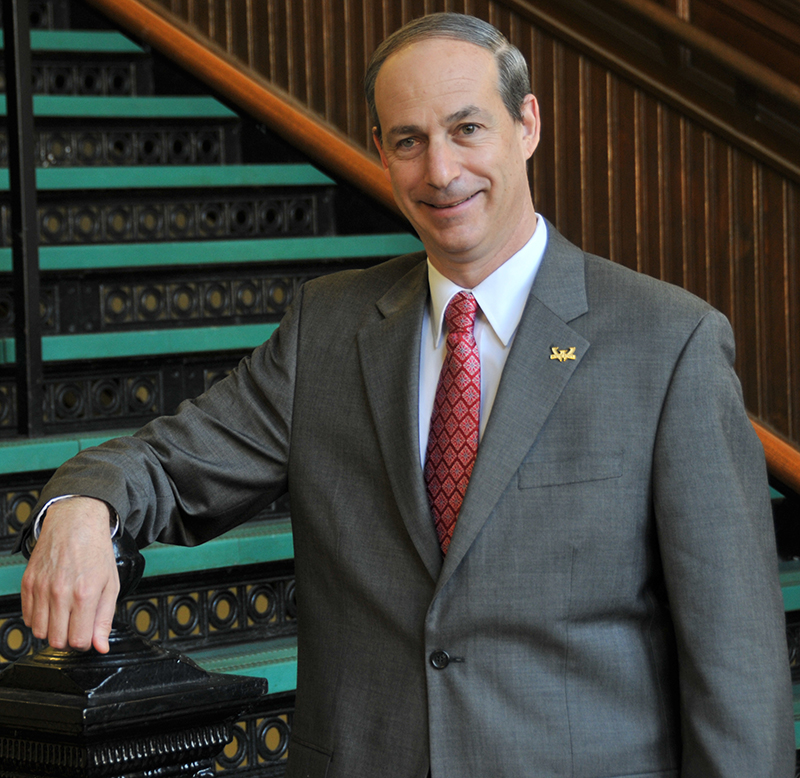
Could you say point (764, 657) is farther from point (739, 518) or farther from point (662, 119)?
point (662, 119)

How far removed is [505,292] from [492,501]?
13.3 inches

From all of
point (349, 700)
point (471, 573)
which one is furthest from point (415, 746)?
point (471, 573)

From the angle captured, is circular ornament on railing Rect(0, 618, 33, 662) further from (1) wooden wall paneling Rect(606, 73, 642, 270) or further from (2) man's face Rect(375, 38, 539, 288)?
(1) wooden wall paneling Rect(606, 73, 642, 270)

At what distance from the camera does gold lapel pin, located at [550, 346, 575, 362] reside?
1.73 metres

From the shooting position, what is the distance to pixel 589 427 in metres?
1.69

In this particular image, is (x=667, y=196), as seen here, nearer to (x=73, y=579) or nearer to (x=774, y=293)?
(x=774, y=293)

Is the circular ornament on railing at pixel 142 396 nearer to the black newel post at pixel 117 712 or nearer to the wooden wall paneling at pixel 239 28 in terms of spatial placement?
the wooden wall paneling at pixel 239 28

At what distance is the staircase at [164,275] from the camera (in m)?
2.97

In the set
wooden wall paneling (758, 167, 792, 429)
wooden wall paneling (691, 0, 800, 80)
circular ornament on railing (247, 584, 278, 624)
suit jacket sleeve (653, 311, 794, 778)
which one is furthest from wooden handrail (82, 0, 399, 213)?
suit jacket sleeve (653, 311, 794, 778)

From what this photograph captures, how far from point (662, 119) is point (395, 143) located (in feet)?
5.84

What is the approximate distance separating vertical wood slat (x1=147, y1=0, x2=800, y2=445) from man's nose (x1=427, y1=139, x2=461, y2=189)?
1.68 meters

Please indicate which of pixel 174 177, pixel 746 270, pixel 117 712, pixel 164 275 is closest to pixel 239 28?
pixel 174 177

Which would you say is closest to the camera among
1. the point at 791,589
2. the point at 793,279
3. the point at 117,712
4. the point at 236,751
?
the point at 117,712

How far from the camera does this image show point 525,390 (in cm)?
172
